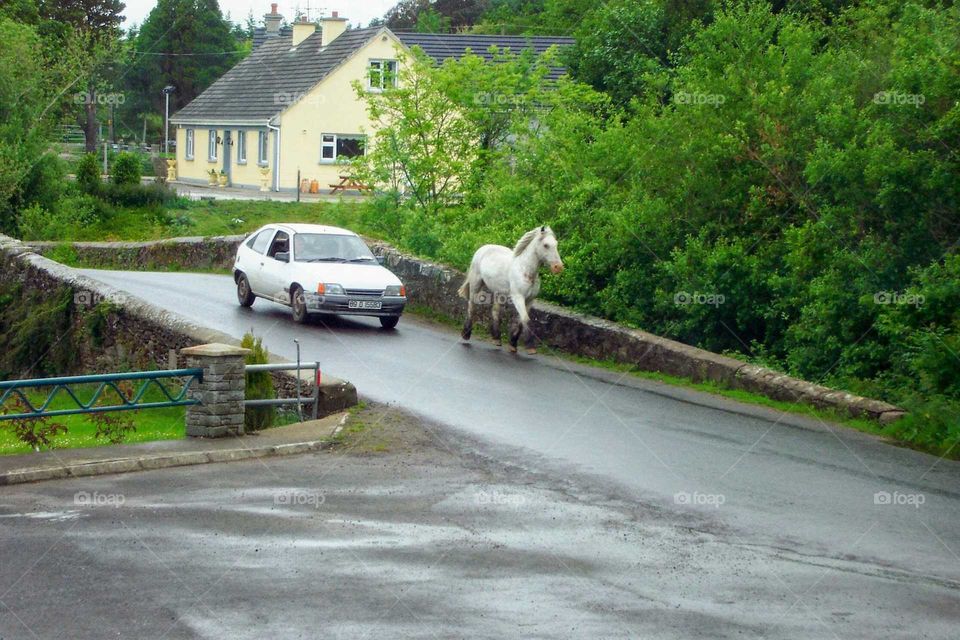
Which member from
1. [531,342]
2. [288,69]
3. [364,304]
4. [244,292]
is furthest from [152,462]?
[288,69]

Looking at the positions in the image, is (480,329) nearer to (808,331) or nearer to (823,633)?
(808,331)

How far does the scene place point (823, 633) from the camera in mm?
A: 7609

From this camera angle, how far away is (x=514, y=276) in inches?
800

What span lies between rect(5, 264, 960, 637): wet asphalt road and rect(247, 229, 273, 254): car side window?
3571 mm

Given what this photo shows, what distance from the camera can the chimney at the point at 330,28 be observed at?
211ft

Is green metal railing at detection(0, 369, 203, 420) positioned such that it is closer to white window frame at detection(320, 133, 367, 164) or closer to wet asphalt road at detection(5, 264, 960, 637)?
wet asphalt road at detection(5, 264, 960, 637)

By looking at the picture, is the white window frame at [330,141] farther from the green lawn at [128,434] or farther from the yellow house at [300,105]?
the green lawn at [128,434]

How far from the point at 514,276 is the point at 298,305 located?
446cm

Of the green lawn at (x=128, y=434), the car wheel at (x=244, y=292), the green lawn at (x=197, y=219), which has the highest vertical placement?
the car wheel at (x=244, y=292)

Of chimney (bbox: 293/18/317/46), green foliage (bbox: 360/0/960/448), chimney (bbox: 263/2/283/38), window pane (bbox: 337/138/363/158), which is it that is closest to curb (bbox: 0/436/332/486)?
green foliage (bbox: 360/0/960/448)

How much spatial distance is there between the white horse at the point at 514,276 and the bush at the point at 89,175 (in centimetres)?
2901

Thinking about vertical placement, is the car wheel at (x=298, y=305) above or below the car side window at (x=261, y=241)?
below

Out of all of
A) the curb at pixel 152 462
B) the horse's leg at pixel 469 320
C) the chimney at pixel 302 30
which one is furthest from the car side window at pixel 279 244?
the chimney at pixel 302 30

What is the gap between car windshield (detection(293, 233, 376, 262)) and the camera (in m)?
23.6
